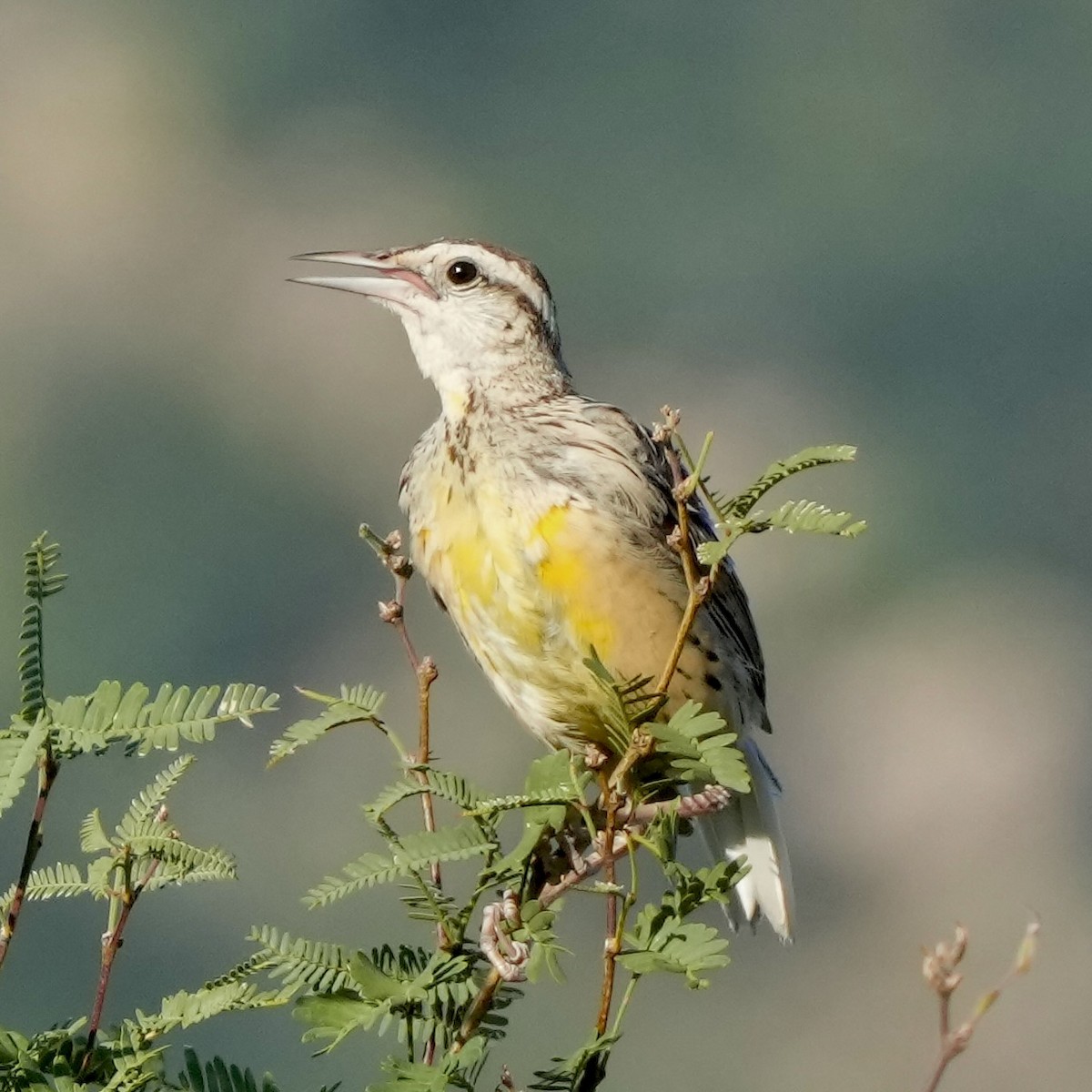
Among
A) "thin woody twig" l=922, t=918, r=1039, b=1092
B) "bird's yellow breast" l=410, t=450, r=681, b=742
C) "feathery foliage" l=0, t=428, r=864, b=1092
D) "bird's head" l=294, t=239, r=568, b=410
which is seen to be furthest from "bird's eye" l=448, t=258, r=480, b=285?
"thin woody twig" l=922, t=918, r=1039, b=1092

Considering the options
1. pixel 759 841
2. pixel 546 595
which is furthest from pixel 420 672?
pixel 759 841

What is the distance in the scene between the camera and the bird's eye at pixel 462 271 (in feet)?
9.87

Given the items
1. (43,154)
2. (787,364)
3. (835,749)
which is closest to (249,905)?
(835,749)

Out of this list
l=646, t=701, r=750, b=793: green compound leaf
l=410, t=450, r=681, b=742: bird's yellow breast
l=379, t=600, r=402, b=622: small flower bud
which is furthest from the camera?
l=410, t=450, r=681, b=742: bird's yellow breast

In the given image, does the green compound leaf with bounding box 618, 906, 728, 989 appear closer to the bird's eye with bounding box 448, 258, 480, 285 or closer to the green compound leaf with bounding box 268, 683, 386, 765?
the green compound leaf with bounding box 268, 683, 386, 765

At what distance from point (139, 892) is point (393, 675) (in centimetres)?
Result: 1447

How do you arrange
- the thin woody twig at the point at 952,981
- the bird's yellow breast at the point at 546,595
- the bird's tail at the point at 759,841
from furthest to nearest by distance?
the bird's tail at the point at 759,841, the bird's yellow breast at the point at 546,595, the thin woody twig at the point at 952,981

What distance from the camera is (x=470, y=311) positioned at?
298 cm

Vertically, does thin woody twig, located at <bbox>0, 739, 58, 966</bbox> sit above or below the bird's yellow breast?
below

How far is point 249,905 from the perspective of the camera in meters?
17.3

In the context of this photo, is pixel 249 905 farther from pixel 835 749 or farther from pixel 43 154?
pixel 43 154

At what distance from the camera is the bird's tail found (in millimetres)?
2852

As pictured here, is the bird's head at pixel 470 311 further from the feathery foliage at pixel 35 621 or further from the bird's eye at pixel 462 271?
the feathery foliage at pixel 35 621

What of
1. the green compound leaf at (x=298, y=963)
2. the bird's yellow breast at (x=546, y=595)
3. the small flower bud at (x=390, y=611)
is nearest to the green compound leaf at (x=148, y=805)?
the green compound leaf at (x=298, y=963)
